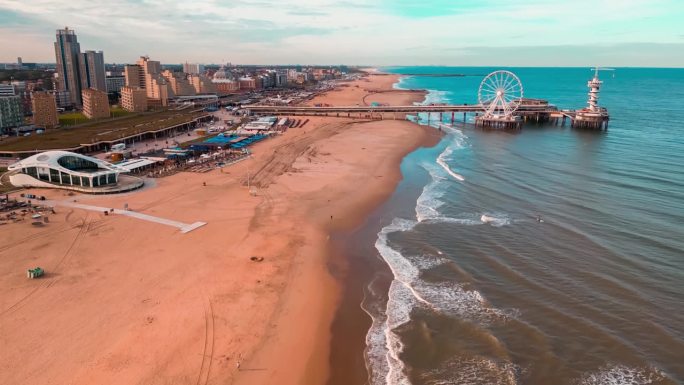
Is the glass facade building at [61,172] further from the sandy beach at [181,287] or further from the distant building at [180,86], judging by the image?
the distant building at [180,86]

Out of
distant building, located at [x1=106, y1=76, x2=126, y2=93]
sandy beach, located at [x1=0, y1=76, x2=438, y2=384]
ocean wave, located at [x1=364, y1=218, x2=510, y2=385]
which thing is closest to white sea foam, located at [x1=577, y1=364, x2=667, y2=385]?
ocean wave, located at [x1=364, y1=218, x2=510, y2=385]

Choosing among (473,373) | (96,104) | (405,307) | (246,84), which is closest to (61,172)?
(405,307)

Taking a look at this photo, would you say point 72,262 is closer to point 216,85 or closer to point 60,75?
point 60,75

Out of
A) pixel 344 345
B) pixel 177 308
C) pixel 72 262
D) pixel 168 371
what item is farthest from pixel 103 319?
pixel 344 345

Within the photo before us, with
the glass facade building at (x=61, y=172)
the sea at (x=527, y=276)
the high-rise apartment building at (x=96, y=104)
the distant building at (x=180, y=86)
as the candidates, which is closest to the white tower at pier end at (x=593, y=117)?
the sea at (x=527, y=276)

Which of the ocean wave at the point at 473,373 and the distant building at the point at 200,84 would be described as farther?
the distant building at the point at 200,84

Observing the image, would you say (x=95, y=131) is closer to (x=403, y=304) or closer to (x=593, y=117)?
(x=403, y=304)

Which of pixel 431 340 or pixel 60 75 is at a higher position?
pixel 60 75
